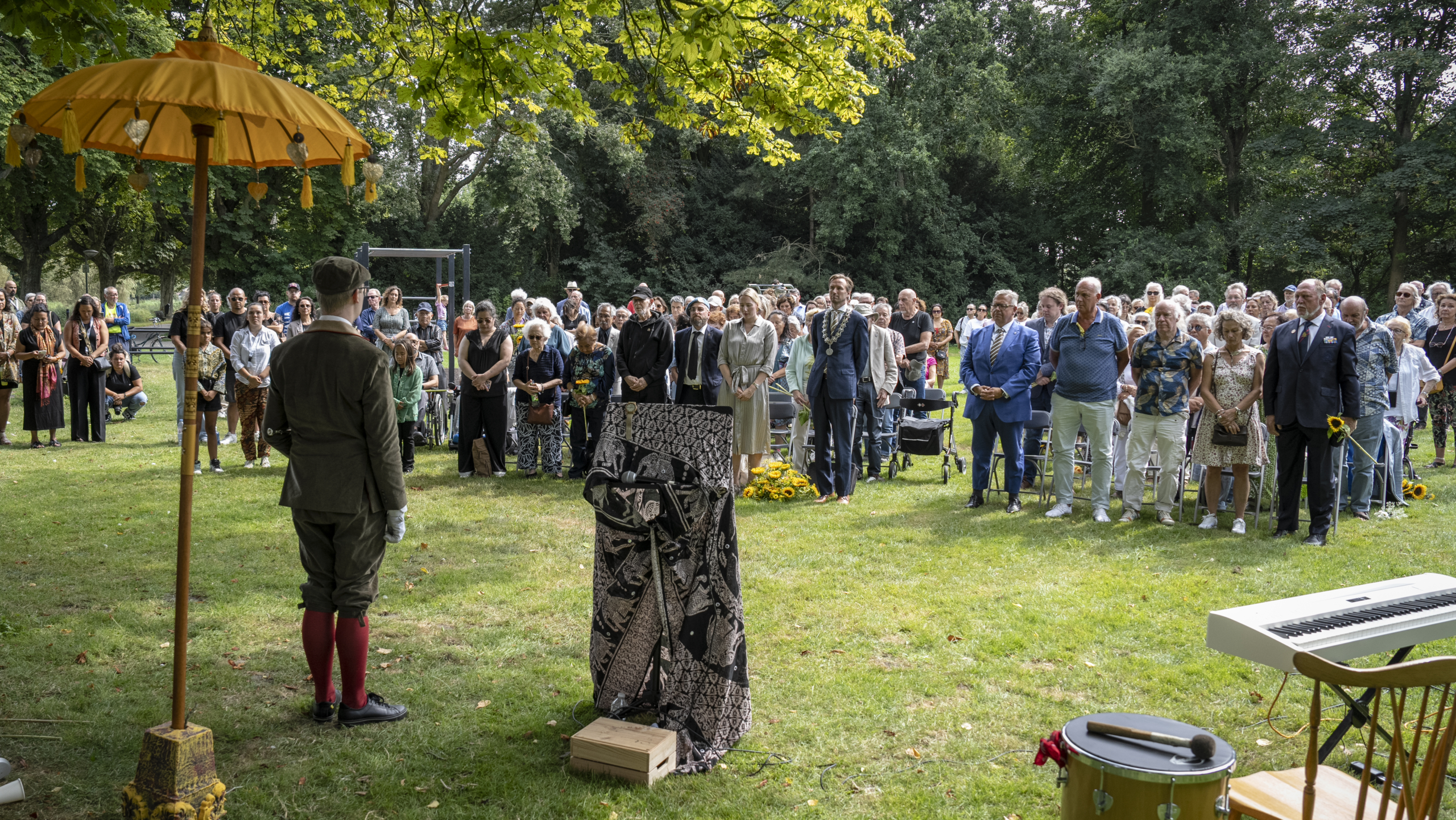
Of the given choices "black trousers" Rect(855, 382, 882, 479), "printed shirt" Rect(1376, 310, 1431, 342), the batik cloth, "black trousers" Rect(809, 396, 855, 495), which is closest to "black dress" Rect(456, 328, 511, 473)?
"black trousers" Rect(809, 396, 855, 495)

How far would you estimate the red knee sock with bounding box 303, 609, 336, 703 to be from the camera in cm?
432

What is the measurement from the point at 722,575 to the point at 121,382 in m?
15.2

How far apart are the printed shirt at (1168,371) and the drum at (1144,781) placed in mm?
6345

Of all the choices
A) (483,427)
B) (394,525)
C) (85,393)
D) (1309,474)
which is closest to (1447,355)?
(1309,474)

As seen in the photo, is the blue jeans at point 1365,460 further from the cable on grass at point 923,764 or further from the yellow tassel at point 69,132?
the yellow tassel at point 69,132

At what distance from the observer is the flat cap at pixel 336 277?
413cm

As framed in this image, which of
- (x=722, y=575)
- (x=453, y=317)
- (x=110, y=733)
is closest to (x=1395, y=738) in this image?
(x=722, y=575)

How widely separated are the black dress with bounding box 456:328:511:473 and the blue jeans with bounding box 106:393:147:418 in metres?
7.60

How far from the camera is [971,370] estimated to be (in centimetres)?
975

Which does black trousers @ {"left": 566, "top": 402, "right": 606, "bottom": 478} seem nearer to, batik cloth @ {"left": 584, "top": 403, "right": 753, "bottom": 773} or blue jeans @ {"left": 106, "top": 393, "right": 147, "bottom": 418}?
batik cloth @ {"left": 584, "top": 403, "right": 753, "bottom": 773}

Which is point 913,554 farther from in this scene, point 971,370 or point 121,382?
point 121,382

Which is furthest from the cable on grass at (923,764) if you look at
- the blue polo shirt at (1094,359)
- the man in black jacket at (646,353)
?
the man in black jacket at (646,353)

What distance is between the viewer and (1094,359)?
28.8 ft

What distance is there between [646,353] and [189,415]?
6975 millimetres
